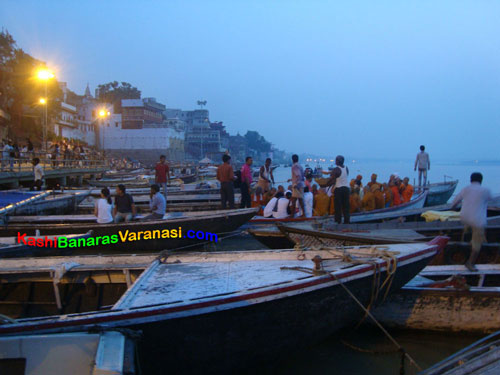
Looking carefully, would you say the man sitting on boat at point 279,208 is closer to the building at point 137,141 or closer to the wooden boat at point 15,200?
the wooden boat at point 15,200

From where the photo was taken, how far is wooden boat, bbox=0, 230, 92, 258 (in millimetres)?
7416

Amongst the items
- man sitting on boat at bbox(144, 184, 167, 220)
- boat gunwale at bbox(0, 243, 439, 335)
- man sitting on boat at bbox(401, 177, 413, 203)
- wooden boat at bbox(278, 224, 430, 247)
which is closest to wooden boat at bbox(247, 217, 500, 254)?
wooden boat at bbox(278, 224, 430, 247)

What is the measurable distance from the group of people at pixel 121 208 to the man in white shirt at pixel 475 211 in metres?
6.20

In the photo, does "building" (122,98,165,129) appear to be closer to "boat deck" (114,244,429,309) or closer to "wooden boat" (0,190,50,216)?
"wooden boat" (0,190,50,216)

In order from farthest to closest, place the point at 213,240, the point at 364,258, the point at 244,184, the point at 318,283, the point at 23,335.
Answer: the point at 244,184 < the point at 213,240 < the point at 364,258 < the point at 318,283 < the point at 23,335

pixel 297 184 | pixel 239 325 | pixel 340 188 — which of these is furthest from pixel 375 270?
pixel 297 184

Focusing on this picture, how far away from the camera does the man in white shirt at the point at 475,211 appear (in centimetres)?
657

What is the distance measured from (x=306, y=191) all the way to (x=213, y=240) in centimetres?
336

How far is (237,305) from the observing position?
450 cm

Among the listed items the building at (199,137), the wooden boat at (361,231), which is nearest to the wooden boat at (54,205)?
the wooden boat at (361,231)

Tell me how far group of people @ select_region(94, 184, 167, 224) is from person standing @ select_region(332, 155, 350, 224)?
383 cm

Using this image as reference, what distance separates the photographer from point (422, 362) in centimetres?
575

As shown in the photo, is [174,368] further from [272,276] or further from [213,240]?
[213,240]

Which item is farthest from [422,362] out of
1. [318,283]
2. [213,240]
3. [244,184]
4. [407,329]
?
[244,184]
